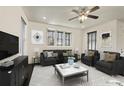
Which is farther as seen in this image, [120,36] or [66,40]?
[66,40]

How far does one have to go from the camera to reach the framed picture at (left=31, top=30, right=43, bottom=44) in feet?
18.4

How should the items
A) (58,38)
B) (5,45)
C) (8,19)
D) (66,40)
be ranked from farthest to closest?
1. (66,40)
2. (58,38)
3. (8,19)
4. (5,45)

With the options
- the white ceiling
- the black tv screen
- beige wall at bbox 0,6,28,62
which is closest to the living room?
the white ceiling

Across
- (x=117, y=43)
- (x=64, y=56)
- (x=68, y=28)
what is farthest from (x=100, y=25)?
(x=64, y=56)

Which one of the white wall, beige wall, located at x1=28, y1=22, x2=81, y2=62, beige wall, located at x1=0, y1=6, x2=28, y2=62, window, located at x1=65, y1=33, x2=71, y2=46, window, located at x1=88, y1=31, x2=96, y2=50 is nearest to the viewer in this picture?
beige wall, located at x1=0, y1=6, x2=28, y2=62

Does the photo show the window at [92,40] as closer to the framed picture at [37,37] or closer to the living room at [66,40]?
the living room at [66,40]

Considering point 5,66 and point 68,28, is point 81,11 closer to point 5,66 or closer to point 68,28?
point 5,66

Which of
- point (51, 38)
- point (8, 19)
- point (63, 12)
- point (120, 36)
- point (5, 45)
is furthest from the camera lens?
point (51, 38)

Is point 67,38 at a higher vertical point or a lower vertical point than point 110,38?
higher

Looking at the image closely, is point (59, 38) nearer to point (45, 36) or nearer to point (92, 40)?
point (45, 36)

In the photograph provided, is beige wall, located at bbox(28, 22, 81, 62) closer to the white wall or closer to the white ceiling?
the white ceiling

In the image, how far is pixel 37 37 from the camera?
18.7 ft

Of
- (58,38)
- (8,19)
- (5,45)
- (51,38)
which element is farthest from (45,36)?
(5,45)
